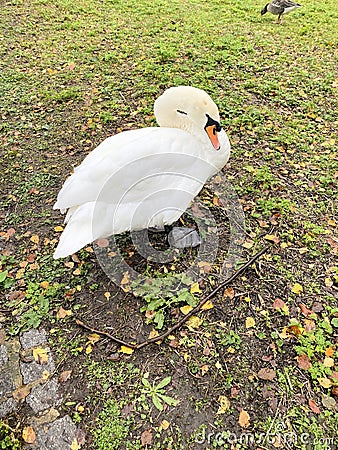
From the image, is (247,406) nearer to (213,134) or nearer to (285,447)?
(285,447)

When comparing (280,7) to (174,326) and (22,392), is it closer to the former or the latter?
(174,326)

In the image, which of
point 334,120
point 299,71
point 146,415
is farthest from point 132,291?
point 299,71

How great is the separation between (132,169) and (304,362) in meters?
1.69

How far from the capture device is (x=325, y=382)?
257cm

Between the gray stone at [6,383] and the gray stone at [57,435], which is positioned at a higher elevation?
the gray stone at [57,435]

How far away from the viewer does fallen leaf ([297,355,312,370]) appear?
2.64m

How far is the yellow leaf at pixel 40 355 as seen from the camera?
8.86 ft

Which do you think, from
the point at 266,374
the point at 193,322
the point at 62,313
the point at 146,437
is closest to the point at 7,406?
the point at 62,313

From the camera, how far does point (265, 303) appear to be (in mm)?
3008

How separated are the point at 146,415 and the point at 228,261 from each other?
135 cm

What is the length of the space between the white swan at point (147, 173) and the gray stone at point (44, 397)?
0.82 metres

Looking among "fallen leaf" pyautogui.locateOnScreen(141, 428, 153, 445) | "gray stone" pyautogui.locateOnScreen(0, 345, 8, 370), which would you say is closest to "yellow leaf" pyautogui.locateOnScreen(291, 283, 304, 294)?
"fallen leaf" pyautogui.locateOnScreen(141, 428, 153, 445)

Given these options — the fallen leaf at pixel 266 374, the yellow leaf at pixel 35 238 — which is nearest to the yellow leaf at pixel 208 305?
the fallen leaf at pixel 266 374

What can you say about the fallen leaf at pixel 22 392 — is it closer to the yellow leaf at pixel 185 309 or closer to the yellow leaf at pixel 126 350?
the yellow leaf at pixel 126 350
